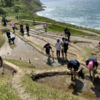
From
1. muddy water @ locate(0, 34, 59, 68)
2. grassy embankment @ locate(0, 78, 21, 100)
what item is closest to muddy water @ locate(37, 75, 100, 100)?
grassy embankment @ locate(0, 78, 21, 100)

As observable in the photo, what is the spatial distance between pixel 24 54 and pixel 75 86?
31.4ft

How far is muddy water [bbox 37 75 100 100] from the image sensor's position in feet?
28.9

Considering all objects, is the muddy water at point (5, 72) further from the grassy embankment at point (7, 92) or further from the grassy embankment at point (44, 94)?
the grassy embankment at point (44, 94)

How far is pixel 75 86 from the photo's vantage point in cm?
956

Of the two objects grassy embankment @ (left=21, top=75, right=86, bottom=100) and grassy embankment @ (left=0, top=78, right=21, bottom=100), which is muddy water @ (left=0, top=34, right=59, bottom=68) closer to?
grassy embankment @ (left=21, top=75, right=86, bottom=100)

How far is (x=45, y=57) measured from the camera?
15.7 metres

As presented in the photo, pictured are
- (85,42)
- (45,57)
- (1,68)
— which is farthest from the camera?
(85,42)

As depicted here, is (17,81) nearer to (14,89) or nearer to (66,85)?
(14,89)

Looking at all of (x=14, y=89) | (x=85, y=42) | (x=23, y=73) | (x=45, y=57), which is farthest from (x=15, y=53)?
(x=85, y=42)

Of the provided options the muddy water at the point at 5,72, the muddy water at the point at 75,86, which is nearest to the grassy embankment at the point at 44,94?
the muddy water at the point at 75,86

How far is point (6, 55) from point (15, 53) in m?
1.31

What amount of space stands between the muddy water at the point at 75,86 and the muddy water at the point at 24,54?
3159 millimetres

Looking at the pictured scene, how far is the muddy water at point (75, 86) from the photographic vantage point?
880 centimetres

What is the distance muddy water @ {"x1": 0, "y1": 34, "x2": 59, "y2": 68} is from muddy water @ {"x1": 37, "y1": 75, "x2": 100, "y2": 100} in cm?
316
